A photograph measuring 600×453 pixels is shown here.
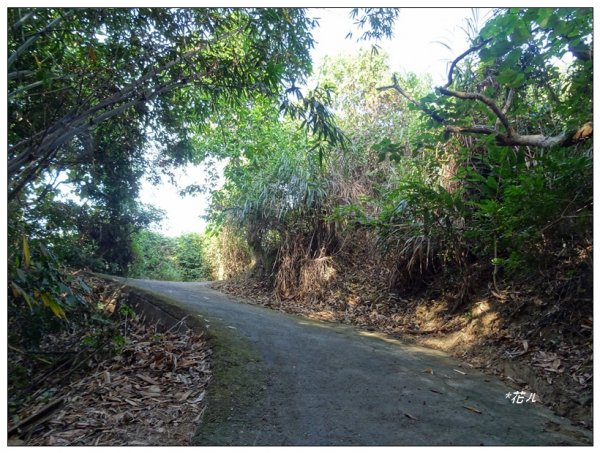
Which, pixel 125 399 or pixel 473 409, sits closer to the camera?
pixel 473 409

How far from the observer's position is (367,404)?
262 centimetres

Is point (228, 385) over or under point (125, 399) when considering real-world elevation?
over

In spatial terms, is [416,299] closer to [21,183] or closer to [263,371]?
[263,371]

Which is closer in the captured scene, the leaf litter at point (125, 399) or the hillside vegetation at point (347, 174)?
the leaf litter at point (125, 399)

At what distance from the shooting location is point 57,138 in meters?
2.81

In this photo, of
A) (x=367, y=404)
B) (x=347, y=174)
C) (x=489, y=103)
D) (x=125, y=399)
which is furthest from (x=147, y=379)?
(x=347, y=174)

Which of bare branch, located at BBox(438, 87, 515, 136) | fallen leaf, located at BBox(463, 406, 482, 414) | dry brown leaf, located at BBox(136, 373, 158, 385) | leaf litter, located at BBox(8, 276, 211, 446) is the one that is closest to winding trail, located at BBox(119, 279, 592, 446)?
fallen leaf, located at BBox(463, 406, 482, 414)

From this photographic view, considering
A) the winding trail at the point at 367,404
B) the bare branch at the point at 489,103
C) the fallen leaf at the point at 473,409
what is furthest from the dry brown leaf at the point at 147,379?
the bare branch at the point at 489,103

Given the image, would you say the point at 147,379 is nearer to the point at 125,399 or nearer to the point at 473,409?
the point at 125,399

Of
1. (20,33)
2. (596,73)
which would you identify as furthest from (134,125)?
(596,73)

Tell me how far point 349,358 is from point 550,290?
6.59ft

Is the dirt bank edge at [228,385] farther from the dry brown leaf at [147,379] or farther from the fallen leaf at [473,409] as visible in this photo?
the fallen leaf at [473,409]

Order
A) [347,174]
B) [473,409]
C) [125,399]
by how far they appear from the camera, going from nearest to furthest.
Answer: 1. [473,409]
2. [125,399]
3. [347,174]

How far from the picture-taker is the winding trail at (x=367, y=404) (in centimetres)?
220
